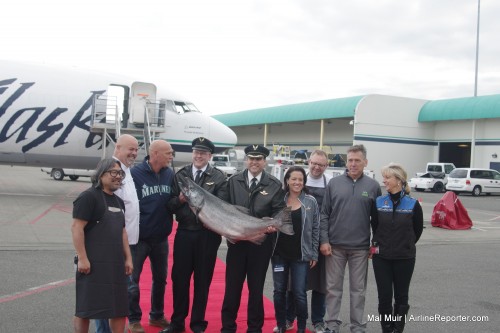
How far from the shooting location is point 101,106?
17875mm

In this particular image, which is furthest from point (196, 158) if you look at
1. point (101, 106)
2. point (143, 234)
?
point (101, 106)

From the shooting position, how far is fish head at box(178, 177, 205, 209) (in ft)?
17.3

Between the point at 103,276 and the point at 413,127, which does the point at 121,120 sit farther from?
the point at 413,127

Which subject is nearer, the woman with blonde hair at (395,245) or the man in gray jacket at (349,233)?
the woman with blonde hair at (395,245)

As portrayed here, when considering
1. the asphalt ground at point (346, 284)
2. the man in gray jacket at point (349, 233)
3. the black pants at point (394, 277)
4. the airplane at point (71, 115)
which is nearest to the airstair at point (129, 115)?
the airplane at point (71, 115)

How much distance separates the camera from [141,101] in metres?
18.0

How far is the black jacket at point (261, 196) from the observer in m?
5.46

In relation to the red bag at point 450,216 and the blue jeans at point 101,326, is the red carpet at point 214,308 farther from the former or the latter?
the red bag at point 450,216

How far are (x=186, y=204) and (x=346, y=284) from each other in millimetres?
3742

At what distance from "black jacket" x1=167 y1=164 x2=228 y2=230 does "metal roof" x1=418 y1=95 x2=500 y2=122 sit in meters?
39.9

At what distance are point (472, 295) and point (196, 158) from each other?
4.79 metres

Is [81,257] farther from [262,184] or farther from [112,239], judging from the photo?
[262,184]

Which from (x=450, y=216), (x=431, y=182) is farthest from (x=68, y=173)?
(x=431, y=182)

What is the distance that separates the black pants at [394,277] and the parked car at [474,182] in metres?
30.4
